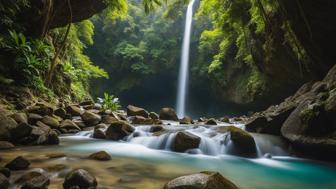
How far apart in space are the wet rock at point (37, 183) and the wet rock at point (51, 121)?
4.70 metres

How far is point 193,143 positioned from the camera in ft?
20.6

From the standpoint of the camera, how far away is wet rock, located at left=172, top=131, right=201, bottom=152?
20.5 feet

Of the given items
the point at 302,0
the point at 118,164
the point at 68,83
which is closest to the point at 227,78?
the point at 68,83

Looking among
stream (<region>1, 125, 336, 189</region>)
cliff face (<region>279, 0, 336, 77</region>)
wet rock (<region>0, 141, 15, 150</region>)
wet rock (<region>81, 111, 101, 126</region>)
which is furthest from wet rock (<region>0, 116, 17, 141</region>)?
cliff face (<region>279, 0, 336, 77</region>)

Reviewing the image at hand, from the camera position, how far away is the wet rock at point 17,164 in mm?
3656

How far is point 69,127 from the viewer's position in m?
8.23

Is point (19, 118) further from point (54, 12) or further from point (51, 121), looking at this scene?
point (54, 12)

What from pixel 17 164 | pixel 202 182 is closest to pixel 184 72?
pixel 17 164

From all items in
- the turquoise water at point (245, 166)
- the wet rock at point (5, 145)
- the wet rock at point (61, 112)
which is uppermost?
the wet rock at point (61, 112)

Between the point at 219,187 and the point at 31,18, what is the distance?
31.1 ft

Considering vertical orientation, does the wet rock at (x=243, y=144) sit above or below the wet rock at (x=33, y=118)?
below

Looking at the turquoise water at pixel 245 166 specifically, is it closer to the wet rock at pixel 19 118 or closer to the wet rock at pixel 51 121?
the wet rock at pixel 19 118

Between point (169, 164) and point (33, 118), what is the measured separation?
3965mm

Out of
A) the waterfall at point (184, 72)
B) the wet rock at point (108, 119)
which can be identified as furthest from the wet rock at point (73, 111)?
the waterfall at point (184, 72)
